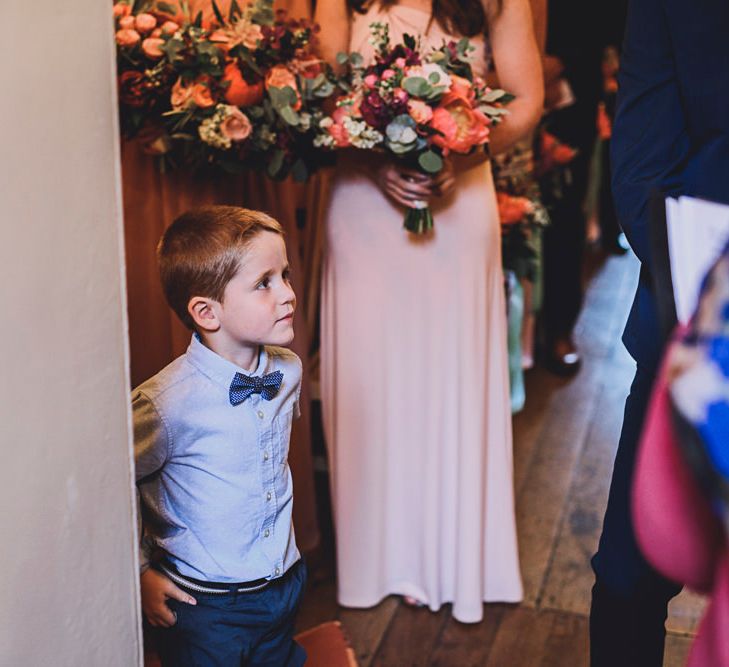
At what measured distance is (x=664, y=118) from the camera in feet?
5.51

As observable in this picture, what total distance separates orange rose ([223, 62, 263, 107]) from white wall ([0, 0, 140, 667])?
0.93 meters

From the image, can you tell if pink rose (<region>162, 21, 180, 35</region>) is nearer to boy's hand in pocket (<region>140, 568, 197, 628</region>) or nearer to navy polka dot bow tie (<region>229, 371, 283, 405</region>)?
navy polka dot bow tie (<region>229, 371, 283, 405</region>)

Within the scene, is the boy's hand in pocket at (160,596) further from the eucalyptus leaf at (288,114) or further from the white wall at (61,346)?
the eucalyptus leaf at (288,114)

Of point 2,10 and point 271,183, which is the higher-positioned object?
point 2,10

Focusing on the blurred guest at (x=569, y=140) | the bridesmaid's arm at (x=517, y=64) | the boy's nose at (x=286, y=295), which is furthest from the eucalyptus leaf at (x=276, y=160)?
the blurred guest at (x=569, y=140)

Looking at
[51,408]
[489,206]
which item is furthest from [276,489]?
[489,206]

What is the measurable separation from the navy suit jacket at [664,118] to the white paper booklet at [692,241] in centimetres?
47

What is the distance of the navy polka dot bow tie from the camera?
5.70ft

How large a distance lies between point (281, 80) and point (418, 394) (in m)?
0.89

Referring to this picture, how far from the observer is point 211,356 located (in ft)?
5.79

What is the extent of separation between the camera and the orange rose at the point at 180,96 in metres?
2.29

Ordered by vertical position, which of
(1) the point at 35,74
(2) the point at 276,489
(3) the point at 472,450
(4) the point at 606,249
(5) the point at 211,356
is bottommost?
(4) the point at 606,249

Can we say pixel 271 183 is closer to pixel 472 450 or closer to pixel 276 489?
pixel 472 450

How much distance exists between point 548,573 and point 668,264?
6.71 feet
